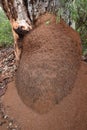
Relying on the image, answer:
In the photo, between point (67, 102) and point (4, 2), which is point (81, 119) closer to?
point (67, 102)

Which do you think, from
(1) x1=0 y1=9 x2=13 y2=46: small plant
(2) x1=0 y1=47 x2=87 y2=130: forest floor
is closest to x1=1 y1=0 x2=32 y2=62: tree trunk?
(2) x1=0 y1=47 x2=87 y2=130: forest floor

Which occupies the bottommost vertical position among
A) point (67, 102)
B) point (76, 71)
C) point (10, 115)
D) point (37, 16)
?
point (10, 115)

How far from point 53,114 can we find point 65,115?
0.41 ft

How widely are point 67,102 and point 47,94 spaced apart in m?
0.23

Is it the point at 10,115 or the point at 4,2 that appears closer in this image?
the point at 10,115

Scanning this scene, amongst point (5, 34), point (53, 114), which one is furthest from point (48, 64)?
point (5, 34)

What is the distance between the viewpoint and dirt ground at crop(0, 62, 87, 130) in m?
2.89

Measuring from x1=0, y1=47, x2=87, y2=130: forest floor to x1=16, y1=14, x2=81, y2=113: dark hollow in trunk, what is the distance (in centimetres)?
6

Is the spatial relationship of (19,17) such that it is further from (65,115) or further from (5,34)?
(5,34)

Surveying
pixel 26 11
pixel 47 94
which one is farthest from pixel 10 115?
pixel 26 11

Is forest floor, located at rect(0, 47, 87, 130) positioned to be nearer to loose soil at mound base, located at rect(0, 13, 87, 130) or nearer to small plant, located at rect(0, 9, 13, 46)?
loose soil at mound base, located at rect(0, 13, 87, 130)

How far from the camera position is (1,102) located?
3334 millimetres

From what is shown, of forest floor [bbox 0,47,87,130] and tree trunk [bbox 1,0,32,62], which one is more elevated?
tree trunk [bbox 1,0,32,62]

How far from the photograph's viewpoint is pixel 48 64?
3.07 m
